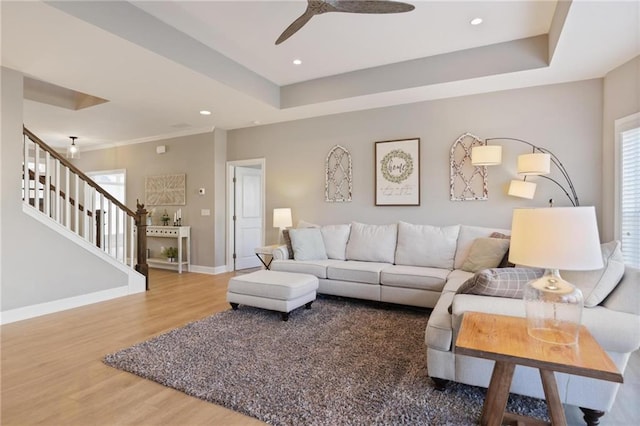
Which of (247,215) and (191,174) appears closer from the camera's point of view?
(191,174)

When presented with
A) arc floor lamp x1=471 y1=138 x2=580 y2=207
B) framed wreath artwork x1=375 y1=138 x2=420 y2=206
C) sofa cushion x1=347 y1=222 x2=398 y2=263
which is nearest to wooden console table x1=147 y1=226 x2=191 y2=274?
sofa cushion x1=347 y1=222 x2=398 y2=263

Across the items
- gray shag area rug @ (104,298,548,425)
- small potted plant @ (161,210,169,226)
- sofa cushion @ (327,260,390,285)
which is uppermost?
small potted plant @ (161,210,169,226)

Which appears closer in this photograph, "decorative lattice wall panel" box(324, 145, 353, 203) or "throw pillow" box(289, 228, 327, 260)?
"throw pillow" box(289, 228, 327, 260)

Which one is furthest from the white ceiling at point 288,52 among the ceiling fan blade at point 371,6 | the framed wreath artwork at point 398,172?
the ceiling fan blade at point 371,6

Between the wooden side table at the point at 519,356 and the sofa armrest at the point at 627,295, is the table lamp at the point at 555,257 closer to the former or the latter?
the wooden side table at the point at 519,356

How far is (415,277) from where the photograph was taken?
3555mm

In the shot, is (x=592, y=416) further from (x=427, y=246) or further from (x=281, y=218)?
(x=281, y=218)

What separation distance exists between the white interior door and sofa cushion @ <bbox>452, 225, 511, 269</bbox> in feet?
11.9

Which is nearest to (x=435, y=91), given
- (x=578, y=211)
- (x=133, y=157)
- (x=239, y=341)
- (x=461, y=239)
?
(x=461, y=239)

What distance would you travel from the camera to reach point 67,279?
380 cm

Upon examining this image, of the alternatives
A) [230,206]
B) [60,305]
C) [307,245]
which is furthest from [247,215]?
[60,305]

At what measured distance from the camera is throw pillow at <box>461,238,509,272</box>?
3.29 m

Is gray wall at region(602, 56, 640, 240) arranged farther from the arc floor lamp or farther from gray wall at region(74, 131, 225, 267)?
gray wall at region(74, 131, 225, 267)

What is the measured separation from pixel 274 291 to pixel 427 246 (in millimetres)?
1958
